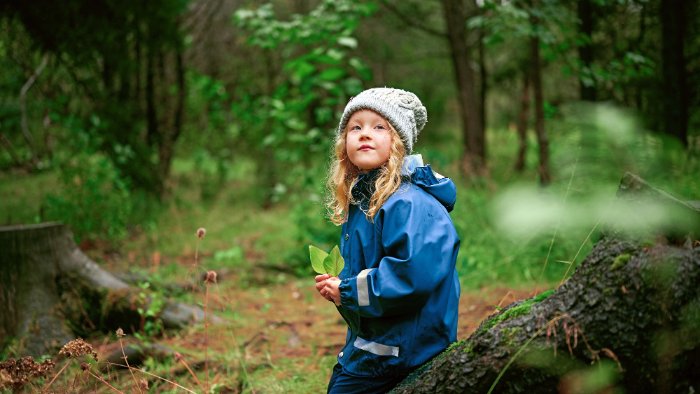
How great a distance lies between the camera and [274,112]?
6.97 meters

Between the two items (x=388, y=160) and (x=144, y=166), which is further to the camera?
(x=144, y=166)

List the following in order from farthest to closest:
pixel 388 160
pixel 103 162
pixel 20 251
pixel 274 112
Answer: pixel 103 162
pixel 274 112
pixel 20 251
pixel 388 160

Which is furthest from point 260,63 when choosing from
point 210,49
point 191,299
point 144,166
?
point 191,299

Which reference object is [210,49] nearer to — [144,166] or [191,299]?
[144,166]

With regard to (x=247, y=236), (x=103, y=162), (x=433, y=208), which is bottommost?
(x=247, y=236)

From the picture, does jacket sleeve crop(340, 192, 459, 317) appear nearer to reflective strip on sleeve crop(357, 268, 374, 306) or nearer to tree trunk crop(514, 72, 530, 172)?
reflective strip on sleeve crop(357, 268, 374, 306)

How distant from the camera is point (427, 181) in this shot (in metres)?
2.57

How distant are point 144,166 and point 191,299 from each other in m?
3.74

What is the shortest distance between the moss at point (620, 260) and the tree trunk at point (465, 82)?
775 cm

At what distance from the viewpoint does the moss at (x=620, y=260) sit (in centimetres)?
176

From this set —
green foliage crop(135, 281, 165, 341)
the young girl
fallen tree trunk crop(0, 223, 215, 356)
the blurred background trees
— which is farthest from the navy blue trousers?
the blurred background trees

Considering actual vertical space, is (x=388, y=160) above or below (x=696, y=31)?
above

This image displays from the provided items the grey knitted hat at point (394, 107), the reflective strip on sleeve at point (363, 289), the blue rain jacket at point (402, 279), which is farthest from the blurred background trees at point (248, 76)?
the reflective strip on sleeve at point (363, 289)

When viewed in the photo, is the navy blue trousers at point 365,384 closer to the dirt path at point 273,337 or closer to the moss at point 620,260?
the dirt path at point 273,337
